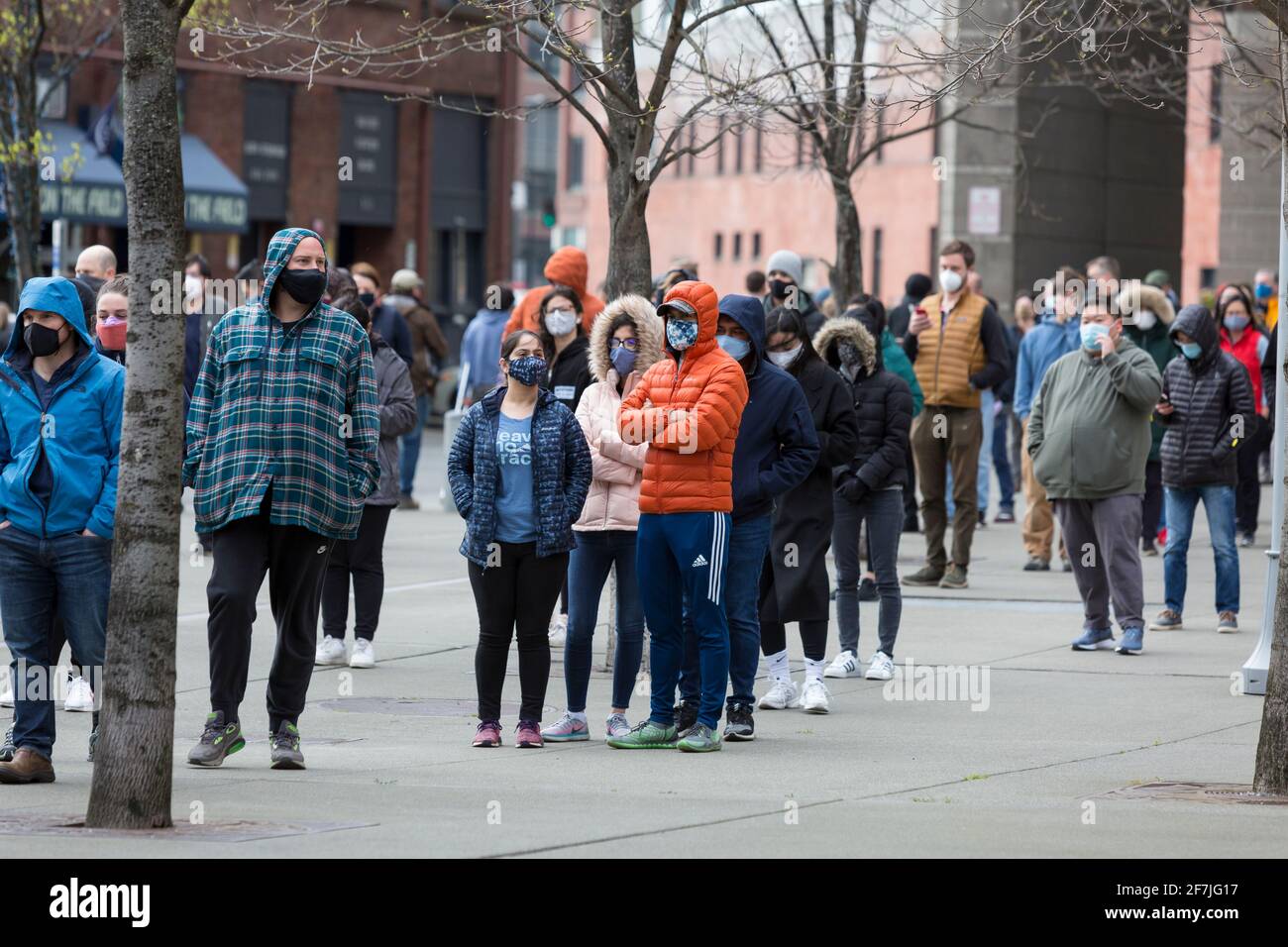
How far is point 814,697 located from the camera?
10.5 meters

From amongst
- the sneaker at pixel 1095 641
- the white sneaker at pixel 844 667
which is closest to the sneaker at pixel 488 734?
the white sneaker at pixel 844 667

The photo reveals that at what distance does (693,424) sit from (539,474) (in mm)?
703

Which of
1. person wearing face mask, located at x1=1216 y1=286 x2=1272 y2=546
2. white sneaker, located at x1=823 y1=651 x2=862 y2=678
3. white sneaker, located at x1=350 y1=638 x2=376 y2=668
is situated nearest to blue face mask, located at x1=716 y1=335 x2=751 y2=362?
white sneaker, located at x1=823 y1=651 x2=862 y2=678

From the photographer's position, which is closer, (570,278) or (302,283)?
(302,283)

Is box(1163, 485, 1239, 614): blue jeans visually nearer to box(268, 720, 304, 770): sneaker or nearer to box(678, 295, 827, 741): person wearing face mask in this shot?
box(678, 295, 827, 741): person wearing face mask

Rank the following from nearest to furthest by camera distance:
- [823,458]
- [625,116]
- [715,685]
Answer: [715,685] → [823,458] → [625,116]

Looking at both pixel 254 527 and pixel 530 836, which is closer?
pixel 530 836

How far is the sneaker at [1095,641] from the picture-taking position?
1281 cm

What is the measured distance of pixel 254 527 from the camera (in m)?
8.66

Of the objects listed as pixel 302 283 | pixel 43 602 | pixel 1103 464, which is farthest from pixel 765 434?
Answer: pixel 1103 464

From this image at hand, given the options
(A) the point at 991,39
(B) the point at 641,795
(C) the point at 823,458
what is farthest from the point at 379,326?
(B) the point at 641,795

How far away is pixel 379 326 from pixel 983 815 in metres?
8.66

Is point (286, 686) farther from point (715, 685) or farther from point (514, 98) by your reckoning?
point (514, 98)

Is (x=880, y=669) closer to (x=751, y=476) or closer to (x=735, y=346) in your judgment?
(x=751, y=476)
